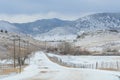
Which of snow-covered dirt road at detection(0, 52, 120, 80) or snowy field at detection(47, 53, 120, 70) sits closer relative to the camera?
snow-covered dirt road at detection(0, 52, 120, 80)

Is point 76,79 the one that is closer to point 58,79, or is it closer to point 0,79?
point 58,79

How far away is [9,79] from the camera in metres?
49.3

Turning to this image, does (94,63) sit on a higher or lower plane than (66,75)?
lower

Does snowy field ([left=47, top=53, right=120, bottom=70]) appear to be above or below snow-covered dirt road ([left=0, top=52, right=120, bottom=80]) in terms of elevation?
below

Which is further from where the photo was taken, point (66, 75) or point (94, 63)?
point (94, 63)

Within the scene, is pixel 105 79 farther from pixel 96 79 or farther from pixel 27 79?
pixel 27 79

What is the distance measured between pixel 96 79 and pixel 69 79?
3.26m

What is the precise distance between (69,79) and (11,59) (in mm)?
78006

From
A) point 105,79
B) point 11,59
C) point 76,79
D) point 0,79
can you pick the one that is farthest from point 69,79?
point 11,59

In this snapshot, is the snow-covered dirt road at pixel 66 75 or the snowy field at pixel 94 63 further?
the snowy field at pixel 94 63

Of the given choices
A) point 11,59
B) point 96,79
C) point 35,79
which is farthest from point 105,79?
point 11,59

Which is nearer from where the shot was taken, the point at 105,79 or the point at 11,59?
the point at 105,79

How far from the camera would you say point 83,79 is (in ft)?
164

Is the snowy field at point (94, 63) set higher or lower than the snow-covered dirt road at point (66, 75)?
lower
